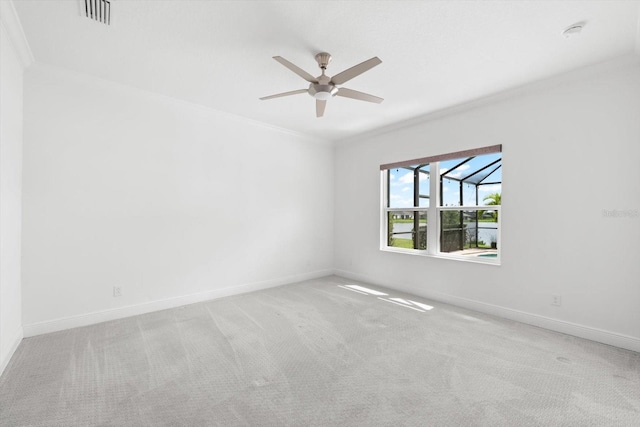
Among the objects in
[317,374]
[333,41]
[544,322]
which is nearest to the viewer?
[317,374]

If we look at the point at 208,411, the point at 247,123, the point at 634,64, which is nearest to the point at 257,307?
the point at 208,411

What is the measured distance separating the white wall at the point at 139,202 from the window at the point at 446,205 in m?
1.80

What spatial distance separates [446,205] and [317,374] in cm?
301

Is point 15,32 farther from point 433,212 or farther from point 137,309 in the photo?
point 433,212

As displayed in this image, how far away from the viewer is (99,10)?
2.00 m

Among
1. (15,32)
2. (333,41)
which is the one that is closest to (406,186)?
(333,41)

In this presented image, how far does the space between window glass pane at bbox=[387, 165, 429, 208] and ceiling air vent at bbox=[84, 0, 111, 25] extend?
393 cm

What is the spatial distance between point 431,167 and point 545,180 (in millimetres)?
1425

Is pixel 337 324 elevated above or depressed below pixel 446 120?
below

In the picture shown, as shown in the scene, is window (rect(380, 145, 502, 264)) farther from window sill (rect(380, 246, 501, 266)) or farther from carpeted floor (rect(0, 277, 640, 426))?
carpeted floor (rect(0, 277, 640, 426))

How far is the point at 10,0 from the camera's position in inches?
75.4

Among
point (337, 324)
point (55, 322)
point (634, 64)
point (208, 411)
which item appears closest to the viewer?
point (208, 411)

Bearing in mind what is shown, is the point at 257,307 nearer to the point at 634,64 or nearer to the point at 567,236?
the point at 567,236

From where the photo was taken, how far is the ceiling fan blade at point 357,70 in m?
2.09
